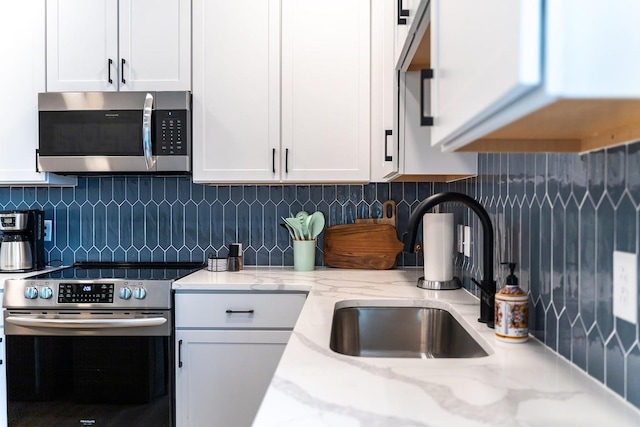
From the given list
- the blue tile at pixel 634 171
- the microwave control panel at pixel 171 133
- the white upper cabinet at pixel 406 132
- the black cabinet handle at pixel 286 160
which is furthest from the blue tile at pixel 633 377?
the microwave control panel at pixel 171 133

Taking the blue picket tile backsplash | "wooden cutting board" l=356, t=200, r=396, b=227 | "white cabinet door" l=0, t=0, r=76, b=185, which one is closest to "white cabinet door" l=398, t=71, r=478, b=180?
the blue picket tile backsplash

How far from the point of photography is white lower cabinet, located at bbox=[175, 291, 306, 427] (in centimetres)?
219

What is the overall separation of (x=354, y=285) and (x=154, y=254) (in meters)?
1.20

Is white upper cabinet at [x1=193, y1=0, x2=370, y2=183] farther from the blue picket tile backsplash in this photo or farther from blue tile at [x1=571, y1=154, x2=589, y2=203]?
blue tile at [x1=571, y1=154, x2=589, y2=203]

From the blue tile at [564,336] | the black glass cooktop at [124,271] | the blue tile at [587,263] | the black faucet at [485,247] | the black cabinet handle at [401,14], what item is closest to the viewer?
the blue tile at [587,263]

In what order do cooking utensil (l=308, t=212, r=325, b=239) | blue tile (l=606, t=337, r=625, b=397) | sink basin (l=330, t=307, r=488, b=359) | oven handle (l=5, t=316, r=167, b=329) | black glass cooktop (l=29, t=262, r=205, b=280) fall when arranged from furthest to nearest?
cooking utensil (l=308, t=212, r=325, b=239) → black glass cooktop (l=29, t=262, r=205, b=280) → oven handle (l=5, t=316, r=167, b=329) → sink basin (l=330, t=307, r=488, b=359) → blue tile (l=606, t=337, r=625, b=397)

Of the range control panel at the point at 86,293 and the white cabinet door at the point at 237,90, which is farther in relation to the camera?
the white cabinet door at the point at 237,90

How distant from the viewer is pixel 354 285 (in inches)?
84.2

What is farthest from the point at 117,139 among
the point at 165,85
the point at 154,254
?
the point at 154,254

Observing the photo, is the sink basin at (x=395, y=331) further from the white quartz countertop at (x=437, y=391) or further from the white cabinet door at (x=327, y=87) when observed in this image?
the white cabinet door at (x=327, y=87)

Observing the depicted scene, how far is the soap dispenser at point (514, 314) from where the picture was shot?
1.22 meters

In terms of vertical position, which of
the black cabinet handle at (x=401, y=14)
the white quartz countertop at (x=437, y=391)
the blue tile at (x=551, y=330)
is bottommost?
the white quartz countertop at (x=437, y=391)

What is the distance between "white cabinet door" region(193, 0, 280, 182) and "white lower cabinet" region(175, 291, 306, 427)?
0.59 m

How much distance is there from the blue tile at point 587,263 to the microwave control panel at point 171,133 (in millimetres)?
1819
